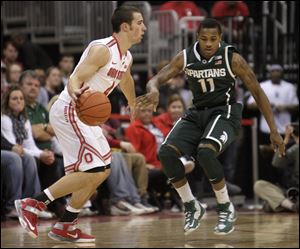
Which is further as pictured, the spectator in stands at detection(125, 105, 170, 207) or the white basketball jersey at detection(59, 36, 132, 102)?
the spectator in stands at detection(125, 105, 170, 207)

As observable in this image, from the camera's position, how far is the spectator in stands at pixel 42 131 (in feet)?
44.5

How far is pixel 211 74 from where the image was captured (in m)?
9.31

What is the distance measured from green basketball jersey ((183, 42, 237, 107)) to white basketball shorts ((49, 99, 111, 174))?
3.57 feet

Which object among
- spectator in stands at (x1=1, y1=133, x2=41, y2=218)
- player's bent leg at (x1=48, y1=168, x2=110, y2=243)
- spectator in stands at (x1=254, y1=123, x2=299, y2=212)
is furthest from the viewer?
spectator in stands at (x1=254, y1=123, x2=299, y2=212)

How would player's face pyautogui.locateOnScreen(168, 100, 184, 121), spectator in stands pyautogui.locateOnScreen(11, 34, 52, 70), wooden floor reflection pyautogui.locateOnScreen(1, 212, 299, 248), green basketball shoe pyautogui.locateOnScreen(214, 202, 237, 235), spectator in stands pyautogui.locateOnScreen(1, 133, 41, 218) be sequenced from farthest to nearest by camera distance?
spectator in stands pyautogui.locateOnScreen(11, 34, 52, 70) → player's face pyautogui.locateOnScreen(168, 100, 184, 121) → spectator in stands pyautogui.locateOnScreen(1, 133, 41, 218) → wooden floor reflection pyautogui.locateOnScreen(1, 212, 299, 248) → green basketball shoe pyautogui.locateOnScreen(214, 202, 237, 235)

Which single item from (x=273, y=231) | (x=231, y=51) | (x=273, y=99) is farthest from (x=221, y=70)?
(x=273, y=99)

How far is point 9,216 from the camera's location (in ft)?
43.2

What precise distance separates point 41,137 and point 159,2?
7667mm

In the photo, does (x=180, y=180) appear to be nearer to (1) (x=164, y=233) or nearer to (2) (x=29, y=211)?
(2) (x=29, y=211)

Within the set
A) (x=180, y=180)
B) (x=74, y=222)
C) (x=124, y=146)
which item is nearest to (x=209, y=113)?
(x=180, y=180)

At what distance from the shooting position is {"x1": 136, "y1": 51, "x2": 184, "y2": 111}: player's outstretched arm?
8.71 meters

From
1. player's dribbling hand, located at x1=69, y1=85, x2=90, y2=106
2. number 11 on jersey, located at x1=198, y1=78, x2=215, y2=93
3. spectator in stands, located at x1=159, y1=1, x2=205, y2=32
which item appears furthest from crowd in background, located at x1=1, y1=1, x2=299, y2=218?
player's dribbling hand, located at x1=69, y1=85, x2=90, y2=106

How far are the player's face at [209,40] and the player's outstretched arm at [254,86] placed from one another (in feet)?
0.74

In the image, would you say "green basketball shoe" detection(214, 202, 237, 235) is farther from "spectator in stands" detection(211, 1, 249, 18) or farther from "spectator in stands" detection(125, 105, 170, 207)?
"spectator in stands" detection(211, 1, 249, 18)
